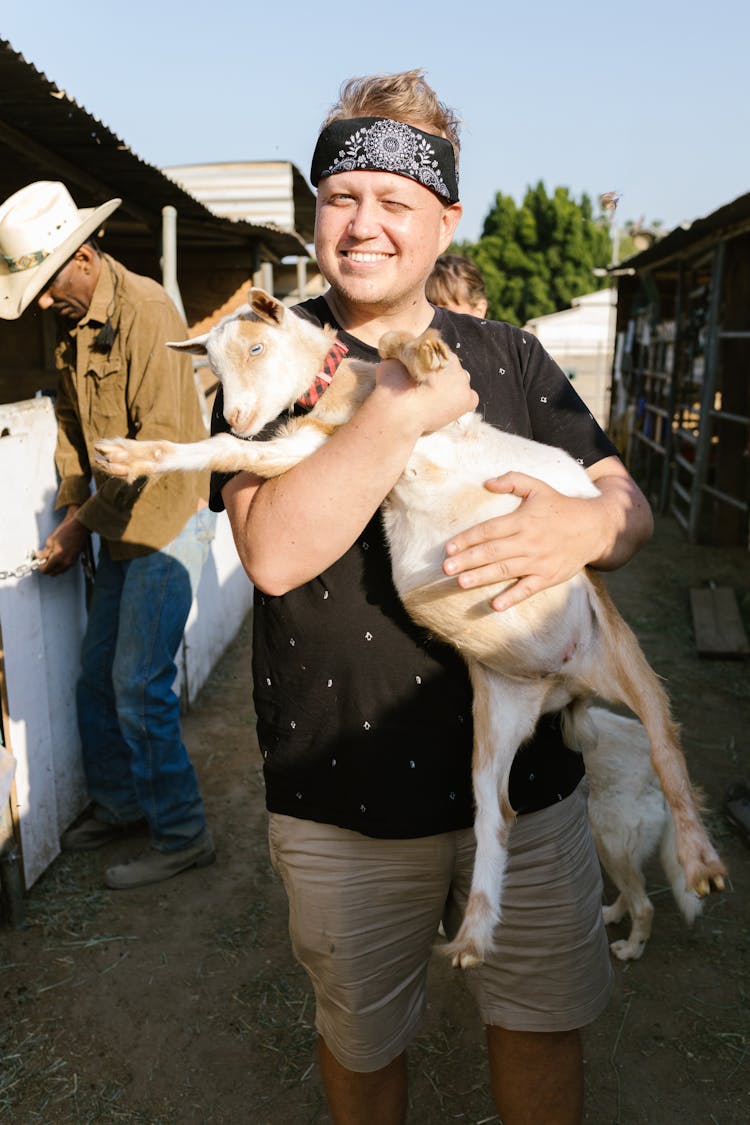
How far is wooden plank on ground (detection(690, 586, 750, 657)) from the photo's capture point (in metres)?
6.41

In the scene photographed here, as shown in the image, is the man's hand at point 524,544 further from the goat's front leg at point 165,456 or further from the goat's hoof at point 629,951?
the goat's hoof at point 629,951

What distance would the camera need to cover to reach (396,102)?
72.9 inches

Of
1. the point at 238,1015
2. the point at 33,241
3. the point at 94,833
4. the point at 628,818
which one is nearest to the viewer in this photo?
the point at 238,1015

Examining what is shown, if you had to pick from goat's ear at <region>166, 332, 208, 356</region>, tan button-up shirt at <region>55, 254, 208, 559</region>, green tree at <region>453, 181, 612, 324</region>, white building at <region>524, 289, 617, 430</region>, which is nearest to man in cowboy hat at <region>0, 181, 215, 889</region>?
tan button-up shirt at <region>55, 254, 208, 559</region>

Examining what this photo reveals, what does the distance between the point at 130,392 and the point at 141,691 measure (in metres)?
1.23

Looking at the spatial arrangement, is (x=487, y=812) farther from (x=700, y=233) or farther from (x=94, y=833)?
(x=700, y=233)

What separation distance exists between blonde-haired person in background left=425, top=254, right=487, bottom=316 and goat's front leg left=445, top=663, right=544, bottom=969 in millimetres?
2519

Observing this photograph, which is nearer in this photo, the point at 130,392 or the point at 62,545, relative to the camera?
the point at 130,392

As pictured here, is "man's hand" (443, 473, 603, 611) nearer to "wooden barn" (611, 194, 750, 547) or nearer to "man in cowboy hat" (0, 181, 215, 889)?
"man in cowboy hat" (0, 181, 215, 889)

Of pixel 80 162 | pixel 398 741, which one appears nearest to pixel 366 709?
pixel 398 741

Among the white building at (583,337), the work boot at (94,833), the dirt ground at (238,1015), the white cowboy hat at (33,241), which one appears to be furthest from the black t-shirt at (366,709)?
the white building at (583,337)

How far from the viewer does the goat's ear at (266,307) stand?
1.96m

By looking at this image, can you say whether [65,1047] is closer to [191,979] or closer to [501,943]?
[191,979]

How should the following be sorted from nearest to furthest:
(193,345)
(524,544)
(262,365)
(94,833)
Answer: (524,544), (262,365), (193,345), (94,833)
